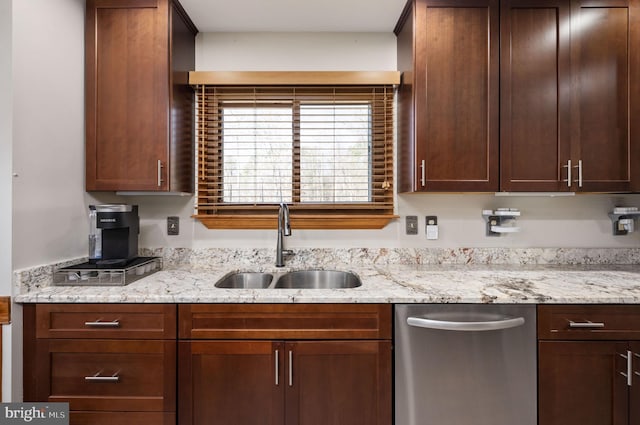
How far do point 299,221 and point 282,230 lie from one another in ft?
0.54

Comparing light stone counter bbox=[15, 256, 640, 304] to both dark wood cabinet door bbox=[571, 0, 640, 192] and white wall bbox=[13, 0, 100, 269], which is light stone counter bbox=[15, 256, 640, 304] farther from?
dark wood cabinet door bbox=[571, 0, 640, 192]

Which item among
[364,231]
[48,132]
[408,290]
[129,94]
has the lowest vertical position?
[408,290]

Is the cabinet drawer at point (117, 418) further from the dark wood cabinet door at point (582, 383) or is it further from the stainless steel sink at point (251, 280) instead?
the dark wood cabinet door at point (582, 383)

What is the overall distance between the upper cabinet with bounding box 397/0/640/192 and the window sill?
0.44 meters

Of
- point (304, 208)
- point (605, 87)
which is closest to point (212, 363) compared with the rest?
point (304, 208)

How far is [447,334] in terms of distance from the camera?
130 cm

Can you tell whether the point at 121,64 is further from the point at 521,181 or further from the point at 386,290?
the point at 521,181

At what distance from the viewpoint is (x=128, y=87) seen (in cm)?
165

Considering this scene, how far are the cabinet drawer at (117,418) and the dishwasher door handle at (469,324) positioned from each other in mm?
1119

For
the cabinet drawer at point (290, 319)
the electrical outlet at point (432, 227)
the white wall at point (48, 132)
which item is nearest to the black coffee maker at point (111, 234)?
the white wall at point (48, 132)

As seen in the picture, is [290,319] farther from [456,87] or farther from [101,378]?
[456,87]

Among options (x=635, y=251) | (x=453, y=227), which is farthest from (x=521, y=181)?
(x=635, y=251)

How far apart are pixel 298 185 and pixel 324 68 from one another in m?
0.77

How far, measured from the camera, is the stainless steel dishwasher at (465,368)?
1.30 meters
